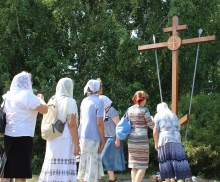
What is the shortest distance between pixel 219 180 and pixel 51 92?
417cm

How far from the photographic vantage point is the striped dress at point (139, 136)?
7168 millimetres

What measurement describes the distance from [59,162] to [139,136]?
5.56 ft

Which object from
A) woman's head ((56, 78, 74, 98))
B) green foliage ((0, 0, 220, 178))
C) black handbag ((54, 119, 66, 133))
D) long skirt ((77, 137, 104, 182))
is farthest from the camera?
green foliage ((0, 0, 220, 178))

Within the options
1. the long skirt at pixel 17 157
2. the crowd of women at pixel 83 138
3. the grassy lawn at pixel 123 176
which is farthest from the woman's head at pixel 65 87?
the grassy lawn at pixel 123 176

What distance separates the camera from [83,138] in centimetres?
673

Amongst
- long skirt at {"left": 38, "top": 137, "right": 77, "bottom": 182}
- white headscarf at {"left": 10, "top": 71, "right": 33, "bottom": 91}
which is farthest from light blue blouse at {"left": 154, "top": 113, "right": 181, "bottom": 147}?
white headscarf at {"left": 10, "top": 71, "right": 33, "bottom": 91}

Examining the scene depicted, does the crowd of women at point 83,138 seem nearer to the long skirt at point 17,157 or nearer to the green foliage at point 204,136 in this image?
the long skirt at point 17,157

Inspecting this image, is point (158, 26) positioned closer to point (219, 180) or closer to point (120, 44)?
point (120, 44)

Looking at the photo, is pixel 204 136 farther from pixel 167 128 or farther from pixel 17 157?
pixel 17 157

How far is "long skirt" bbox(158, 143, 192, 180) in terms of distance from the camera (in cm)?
726

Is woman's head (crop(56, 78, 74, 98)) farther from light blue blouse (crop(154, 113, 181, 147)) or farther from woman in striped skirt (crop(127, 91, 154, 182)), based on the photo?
light blue blouse (crop(154, 113, 181, 147))

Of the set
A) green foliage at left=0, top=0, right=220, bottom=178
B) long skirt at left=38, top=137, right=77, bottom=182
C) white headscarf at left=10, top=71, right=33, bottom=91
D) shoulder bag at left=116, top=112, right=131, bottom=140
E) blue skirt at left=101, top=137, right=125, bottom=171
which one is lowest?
long skirt at left=38, top=137, right=77, bottom=182

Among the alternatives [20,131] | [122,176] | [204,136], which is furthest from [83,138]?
[204,136]

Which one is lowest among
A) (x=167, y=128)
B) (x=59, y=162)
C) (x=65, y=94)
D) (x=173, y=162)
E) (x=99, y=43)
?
(x=59, y=162)
